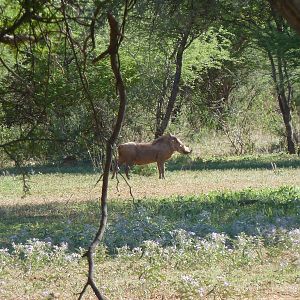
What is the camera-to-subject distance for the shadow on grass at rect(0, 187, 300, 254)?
962 centimetres

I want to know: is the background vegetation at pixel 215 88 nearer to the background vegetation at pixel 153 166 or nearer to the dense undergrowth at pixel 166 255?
the background vegetation at pixel 153 166

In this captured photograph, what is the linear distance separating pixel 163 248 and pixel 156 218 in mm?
1974

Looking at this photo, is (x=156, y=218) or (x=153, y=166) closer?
(x=156, y=218)

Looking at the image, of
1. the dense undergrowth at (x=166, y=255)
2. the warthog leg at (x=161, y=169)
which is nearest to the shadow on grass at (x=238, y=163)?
the warthog leg at (x=161, y=169)

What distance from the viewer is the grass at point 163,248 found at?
714 centimetres

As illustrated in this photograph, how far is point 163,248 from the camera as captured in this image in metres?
8.66

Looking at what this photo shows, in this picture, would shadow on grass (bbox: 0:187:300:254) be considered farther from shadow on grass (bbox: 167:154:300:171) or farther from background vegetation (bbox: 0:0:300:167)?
shadow on grass (bbox: 167:154:300:171)

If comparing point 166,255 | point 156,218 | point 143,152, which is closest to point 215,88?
point 143,152

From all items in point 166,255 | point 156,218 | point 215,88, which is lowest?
point 166,255

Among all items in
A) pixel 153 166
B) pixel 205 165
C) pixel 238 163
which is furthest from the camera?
pixel 238 163

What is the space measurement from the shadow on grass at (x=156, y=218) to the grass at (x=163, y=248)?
1 centimetres

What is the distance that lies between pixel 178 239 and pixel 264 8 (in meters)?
16.7

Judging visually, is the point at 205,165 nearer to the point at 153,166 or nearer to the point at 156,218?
the point at 153,166

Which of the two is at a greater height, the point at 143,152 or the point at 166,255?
the point at 143,152
